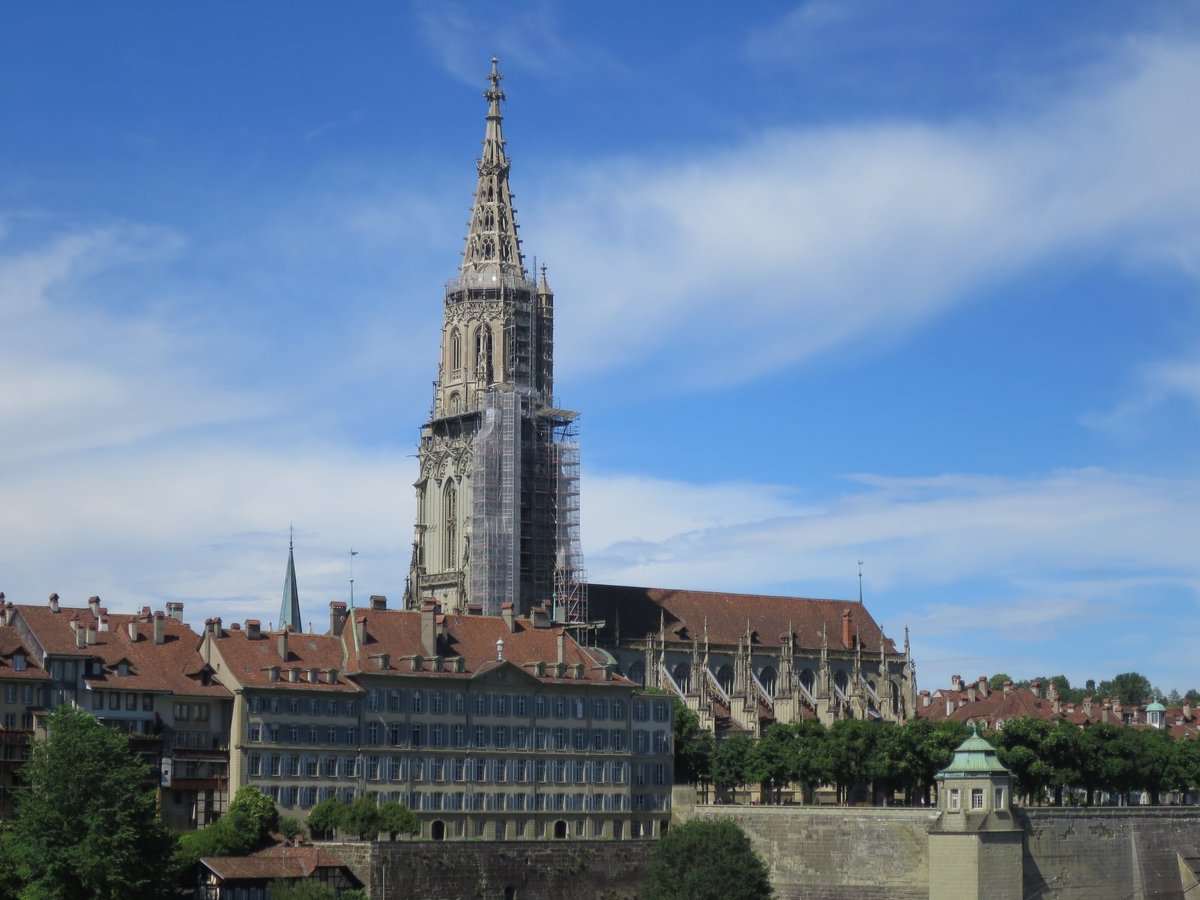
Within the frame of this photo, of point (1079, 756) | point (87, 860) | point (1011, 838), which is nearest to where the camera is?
point (87, 860)

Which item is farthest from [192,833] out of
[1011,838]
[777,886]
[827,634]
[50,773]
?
[827,634]

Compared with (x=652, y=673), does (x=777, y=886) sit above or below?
below

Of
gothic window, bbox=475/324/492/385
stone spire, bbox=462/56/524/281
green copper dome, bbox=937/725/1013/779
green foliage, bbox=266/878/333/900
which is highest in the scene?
stone spire, bbox=462/56/524/281

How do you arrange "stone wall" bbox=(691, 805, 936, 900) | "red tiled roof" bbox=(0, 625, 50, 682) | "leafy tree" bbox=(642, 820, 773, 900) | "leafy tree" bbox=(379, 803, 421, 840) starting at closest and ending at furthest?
"red tiled roof" bbox=(0, 625, 50, 682) < "leafy tree" bbox=(379, 803, 421, 840) < "stone wall" bbox=(691, 805, 936, 900) < "leafy tree" bbox=(642, 820, 773, 900)

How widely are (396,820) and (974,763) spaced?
2863cm

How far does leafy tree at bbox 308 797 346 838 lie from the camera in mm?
114750

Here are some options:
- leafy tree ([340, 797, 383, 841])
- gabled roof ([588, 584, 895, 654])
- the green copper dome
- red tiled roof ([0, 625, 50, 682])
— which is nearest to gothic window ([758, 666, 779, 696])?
gabled roof ([588, 584, 895, 654])

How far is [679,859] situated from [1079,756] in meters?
28.4

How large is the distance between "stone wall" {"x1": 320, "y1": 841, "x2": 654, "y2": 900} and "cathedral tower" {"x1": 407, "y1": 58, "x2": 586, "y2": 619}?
37246 millimetres

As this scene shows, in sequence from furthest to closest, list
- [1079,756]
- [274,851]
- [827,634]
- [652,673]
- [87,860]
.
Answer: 1. [827,634]
2. [652,673]
3. [1079,756]
4. [274,851]
5. [87,860]

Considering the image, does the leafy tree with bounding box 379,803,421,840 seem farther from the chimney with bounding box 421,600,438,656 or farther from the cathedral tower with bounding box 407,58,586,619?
the cathedral tower with bounding box 407,58,586,619

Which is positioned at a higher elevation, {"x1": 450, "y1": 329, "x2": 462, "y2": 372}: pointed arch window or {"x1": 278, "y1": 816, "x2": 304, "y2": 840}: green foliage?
{"x1": 450, "y1": 329, "x2": 462, "y2": 372}: pointed arch window

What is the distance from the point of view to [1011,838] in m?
117

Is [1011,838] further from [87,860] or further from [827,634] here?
[827,634]
